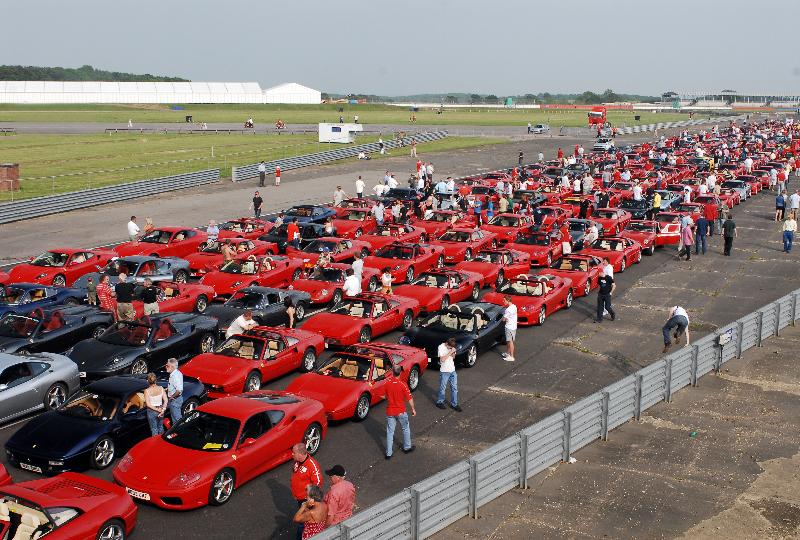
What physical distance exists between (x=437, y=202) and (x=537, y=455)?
27182 millimetres

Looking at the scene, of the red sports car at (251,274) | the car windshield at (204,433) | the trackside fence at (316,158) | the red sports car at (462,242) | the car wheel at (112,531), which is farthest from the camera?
the trackside fence at (316,158)

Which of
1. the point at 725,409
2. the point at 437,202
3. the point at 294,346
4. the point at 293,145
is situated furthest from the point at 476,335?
the point at 293,145

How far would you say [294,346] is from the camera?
17.5 metres

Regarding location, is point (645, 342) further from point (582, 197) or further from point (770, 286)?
point (582, 197)

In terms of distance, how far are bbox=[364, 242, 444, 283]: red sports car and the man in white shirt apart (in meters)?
7.61

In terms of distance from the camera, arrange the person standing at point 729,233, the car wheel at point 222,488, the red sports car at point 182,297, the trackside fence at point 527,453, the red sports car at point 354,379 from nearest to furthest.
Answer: the trackside fence at point 527,453 → the car wheel at point 222,488 → the red sports car at point 354,379 → the red sports car at point 182,297 → the person standing at point 729,233

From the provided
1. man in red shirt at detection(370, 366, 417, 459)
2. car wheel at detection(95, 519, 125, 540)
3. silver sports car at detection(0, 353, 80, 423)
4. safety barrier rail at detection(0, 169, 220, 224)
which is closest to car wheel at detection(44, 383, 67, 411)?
silver sports car at detection(0, 353, 80, 423)

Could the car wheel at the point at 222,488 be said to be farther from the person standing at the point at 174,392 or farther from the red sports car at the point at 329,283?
the red sports car at the point at 329,283

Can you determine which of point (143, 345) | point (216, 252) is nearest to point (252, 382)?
point (143, 345)

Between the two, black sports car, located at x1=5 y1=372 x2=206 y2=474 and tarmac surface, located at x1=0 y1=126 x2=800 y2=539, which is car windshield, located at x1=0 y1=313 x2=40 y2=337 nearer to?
tarmac surface, located at x1=0 y1=126 x2=800 y2=539

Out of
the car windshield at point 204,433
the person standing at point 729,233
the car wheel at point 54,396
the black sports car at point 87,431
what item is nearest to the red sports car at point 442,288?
the black sports car at point 87,431

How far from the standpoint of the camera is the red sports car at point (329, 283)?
76.4ft

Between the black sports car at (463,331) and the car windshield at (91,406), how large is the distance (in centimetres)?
683

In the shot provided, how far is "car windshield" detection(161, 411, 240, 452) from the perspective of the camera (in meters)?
12.2
